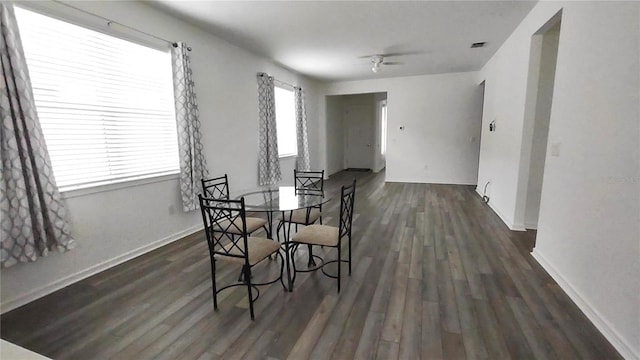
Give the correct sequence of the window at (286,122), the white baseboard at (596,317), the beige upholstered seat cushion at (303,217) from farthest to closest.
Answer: the window at (286,122), the beige upholstered seat cushion at (303,217), the white baseboard at (596,317)

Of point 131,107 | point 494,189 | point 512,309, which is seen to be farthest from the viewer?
point 494,189

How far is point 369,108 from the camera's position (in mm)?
9281

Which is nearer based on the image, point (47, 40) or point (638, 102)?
point (638, 102)

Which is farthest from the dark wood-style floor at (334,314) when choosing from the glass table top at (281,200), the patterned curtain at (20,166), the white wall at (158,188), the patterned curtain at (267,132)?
the patterned curtain at (267,132)

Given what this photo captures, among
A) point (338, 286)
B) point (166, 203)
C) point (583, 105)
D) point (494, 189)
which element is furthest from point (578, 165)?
point (166, 203)

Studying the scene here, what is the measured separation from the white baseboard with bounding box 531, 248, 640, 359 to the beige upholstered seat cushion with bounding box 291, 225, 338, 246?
1772 millimetres

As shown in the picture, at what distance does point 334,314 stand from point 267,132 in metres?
3.67

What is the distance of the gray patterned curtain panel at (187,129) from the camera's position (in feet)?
10.7

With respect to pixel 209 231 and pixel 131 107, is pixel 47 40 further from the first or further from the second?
pixel 209 231

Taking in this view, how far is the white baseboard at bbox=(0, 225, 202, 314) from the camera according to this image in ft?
6.88

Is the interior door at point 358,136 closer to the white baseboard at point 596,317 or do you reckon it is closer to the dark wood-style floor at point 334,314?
the dark wood-style floor at point 334,314

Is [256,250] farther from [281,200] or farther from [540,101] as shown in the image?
[540,101]

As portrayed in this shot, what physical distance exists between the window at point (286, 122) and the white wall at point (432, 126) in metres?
2.12

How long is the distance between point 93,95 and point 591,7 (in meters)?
4.06
